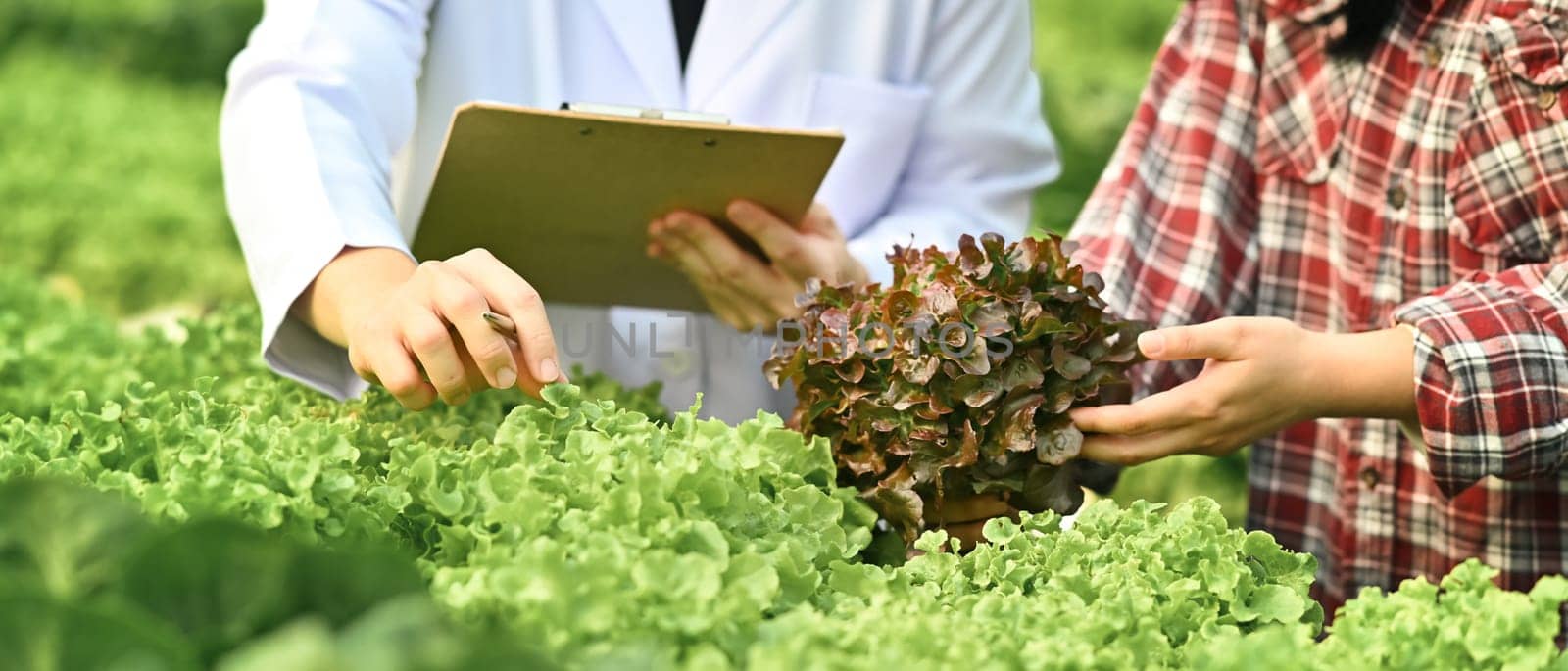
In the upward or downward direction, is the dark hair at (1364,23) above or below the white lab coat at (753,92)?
above

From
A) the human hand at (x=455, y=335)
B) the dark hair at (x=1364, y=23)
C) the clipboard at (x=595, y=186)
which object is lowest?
the human hand at (x=455, y=335)

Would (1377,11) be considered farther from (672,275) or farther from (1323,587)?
(672,275)

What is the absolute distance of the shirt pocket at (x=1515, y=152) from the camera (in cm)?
190

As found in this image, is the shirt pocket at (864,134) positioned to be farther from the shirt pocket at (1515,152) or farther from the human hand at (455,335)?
the human hand at (455,335)

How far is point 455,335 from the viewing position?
1.56m

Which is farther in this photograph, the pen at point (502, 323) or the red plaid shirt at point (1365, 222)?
the red plaid shirt at point (1365, 222)

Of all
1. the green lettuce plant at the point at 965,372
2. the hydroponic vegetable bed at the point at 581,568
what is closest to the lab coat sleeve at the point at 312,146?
the hydroponic vegetable bed at the point at 581,568

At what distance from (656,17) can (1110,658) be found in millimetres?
1477

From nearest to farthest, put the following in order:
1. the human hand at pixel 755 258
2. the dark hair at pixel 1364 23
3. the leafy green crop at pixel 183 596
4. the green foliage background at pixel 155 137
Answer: the leafy green crop at pixel 183 596 < the human hand at pixel 755 258 < the dark hair at pixel 1364 23 < the green foliage background at pixel 155 137

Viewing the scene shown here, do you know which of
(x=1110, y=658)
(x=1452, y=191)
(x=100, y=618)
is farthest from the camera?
(x=1452, y=191)

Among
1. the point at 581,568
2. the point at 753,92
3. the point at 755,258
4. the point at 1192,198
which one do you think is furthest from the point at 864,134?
the point at 581,568

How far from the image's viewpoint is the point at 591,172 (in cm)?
188

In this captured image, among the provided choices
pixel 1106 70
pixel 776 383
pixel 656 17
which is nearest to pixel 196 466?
pixel 776 383

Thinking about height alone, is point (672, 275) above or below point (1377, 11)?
below
